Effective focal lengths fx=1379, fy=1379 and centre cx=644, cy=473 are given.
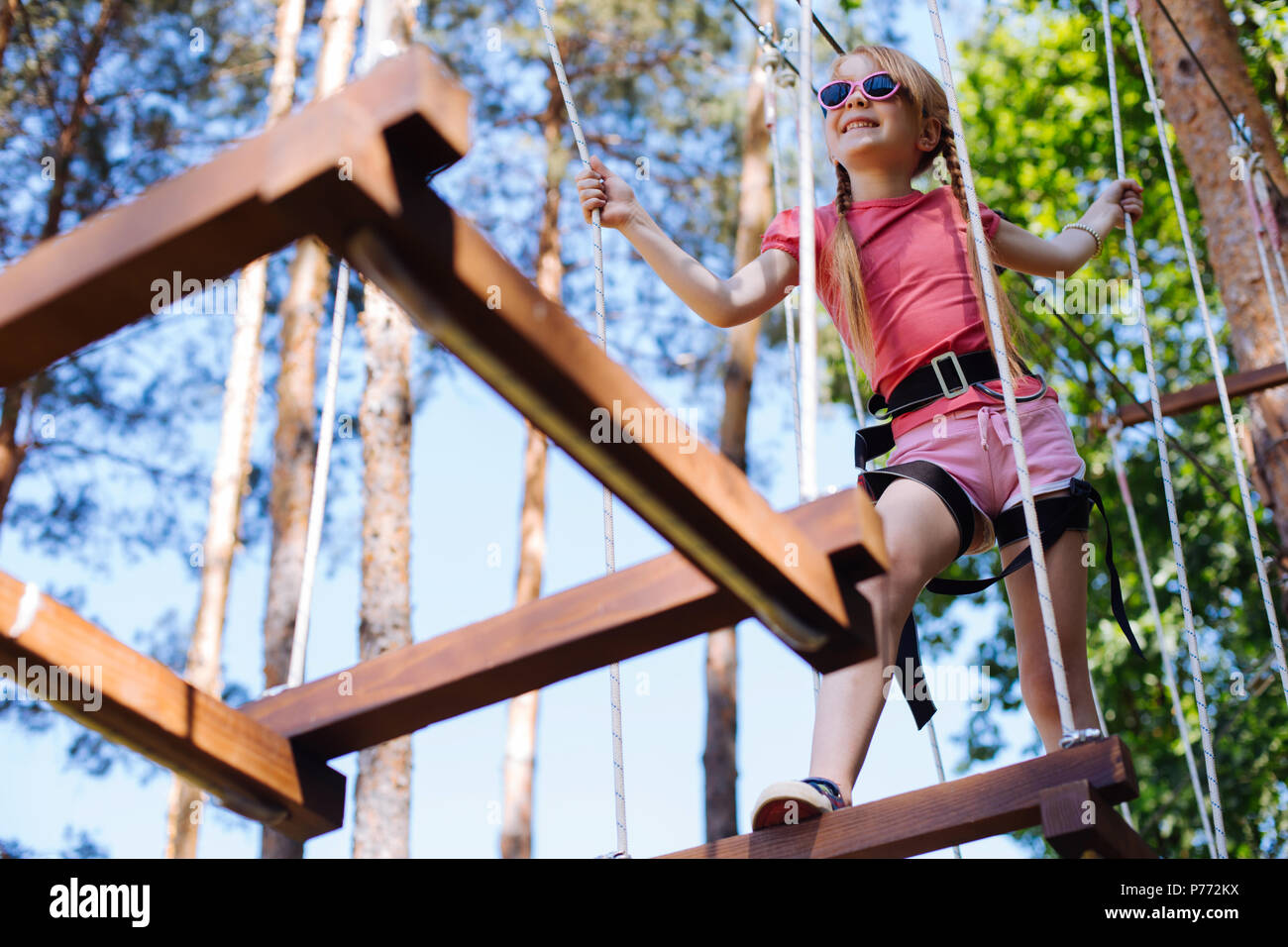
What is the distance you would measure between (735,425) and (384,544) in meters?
2.35

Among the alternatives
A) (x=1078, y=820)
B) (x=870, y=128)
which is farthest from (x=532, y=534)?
(x=1078, y=820)

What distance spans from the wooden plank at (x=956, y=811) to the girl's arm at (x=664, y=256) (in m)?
0.62

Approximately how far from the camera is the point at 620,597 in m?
1.18

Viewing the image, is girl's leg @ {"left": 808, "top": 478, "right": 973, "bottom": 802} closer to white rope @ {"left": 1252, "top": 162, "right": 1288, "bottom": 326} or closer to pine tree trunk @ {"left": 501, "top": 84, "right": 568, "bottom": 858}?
white rope @ {"left": 1252, "top": 162, "right": 1288, "bottom": 326}

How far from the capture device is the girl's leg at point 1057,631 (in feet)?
6.20

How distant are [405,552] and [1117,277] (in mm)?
4722

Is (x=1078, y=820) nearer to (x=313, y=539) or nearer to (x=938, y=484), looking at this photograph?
(x=938, y=484)

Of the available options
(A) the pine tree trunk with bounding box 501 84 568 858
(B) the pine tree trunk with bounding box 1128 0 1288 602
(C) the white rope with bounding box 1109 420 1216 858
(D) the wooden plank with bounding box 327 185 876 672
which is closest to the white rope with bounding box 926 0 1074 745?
(D) the wooden plank with bounding box 327 185 876 672

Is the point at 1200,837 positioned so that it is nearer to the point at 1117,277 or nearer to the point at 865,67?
the point at 1117,277

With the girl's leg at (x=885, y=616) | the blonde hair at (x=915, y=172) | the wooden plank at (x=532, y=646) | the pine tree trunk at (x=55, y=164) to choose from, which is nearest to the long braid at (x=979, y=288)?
the blonde hair at (x=915, y=172)

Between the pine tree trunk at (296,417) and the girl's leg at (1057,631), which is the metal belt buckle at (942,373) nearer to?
the girl's leg at (1057,631)

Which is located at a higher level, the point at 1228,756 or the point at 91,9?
the point at 91,9
